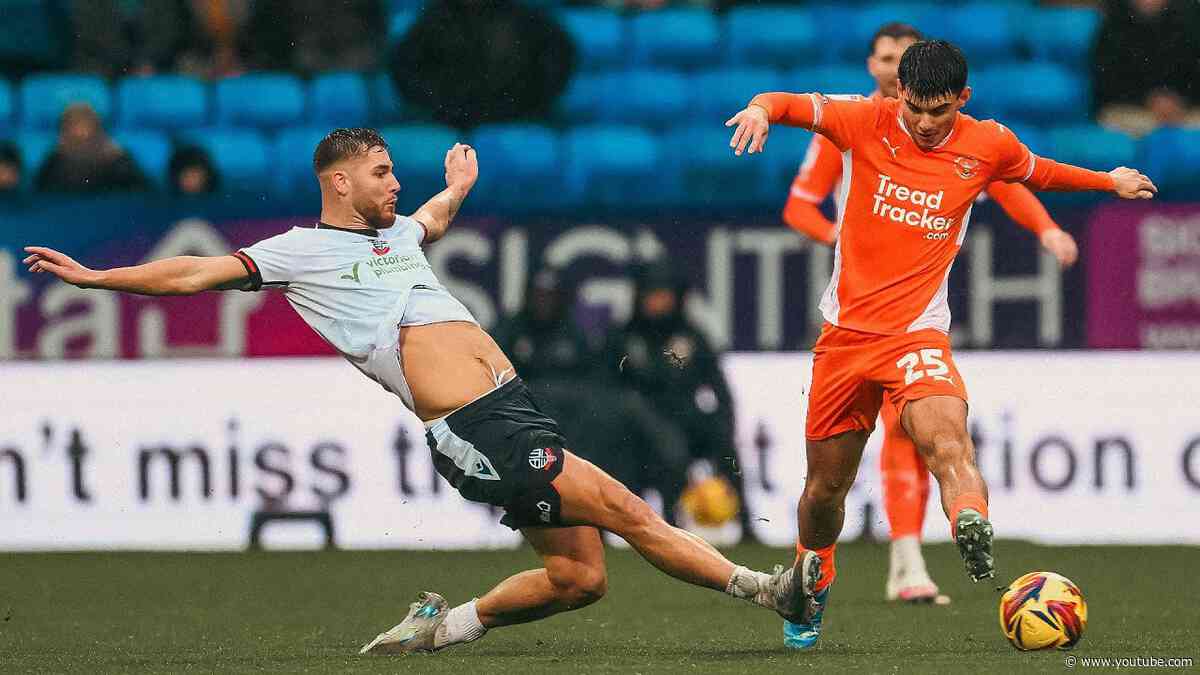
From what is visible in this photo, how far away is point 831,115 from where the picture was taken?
7512mm

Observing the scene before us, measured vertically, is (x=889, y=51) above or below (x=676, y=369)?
above

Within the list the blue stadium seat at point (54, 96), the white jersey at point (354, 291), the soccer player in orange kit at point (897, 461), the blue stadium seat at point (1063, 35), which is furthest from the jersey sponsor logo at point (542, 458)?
the blue stadium seat at point (1063, 35)

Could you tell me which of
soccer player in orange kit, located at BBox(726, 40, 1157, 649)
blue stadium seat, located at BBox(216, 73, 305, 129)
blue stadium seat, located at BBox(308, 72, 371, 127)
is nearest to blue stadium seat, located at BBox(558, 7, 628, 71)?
blue stadium seat, located at BBox(308, 72, 371, 127)

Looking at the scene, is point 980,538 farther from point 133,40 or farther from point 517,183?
point 133,40

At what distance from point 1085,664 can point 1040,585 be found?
360 mm

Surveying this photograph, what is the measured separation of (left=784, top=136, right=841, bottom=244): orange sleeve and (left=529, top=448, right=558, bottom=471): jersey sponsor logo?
2.82 meters

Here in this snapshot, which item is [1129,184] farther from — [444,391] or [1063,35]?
[1063,35]

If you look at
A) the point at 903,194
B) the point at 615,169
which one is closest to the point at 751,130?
the point at 903,194

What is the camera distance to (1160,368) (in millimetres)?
12078

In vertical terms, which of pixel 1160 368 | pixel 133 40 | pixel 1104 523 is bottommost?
pixel 1104 523

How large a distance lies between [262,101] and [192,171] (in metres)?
2.18

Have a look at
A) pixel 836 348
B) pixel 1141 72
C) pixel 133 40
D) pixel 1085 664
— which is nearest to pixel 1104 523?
pixel 1141 72

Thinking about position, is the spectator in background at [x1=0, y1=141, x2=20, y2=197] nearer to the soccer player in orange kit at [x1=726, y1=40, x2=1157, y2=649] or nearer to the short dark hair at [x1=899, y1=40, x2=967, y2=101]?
the soccer player in orange kit at [x1=726, y1=40, x2=1157, y2=649]

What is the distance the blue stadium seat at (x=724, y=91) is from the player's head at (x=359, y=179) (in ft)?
24.2
